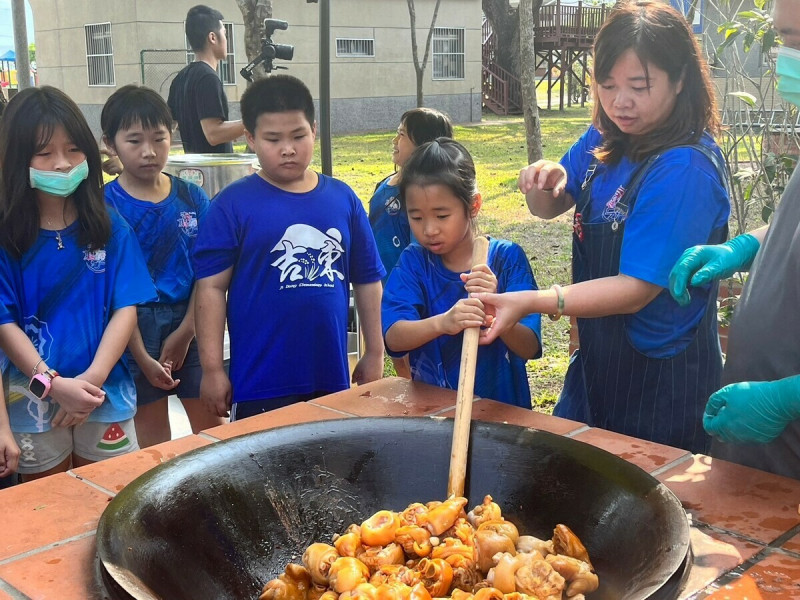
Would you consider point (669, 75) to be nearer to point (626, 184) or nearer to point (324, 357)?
point (626, 184)

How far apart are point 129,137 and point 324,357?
1.17 metres

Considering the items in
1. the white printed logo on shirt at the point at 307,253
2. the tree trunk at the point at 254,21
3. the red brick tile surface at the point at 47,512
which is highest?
the tree trunk at the point at 254,21

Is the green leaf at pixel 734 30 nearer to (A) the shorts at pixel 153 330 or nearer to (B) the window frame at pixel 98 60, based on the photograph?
(A) the shorts at pixel 153 330

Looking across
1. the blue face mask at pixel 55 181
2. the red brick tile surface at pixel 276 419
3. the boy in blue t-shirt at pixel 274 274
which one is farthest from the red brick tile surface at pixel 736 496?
the blue face mask at pixel 55 181

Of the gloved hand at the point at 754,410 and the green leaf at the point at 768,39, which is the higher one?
the green leaf at the point at 768,39

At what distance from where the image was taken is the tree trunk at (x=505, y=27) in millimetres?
23766

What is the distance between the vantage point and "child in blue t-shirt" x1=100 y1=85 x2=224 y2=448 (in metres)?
3.14

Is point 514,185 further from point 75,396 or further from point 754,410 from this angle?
point 754,410

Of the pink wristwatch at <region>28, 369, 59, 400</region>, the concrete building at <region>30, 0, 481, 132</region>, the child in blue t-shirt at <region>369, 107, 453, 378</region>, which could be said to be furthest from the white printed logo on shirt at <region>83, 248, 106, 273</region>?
the concrete building at <region>30, 0, 481, 132</region>

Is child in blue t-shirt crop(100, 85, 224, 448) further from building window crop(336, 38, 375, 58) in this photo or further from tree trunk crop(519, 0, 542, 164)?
building window crop(336, 38, 375, 58)

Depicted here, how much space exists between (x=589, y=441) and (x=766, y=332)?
0.44 metres

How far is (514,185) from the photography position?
11680mm

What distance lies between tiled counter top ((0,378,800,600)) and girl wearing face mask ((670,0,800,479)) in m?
0.12

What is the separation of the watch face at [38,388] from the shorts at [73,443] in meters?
0.17
